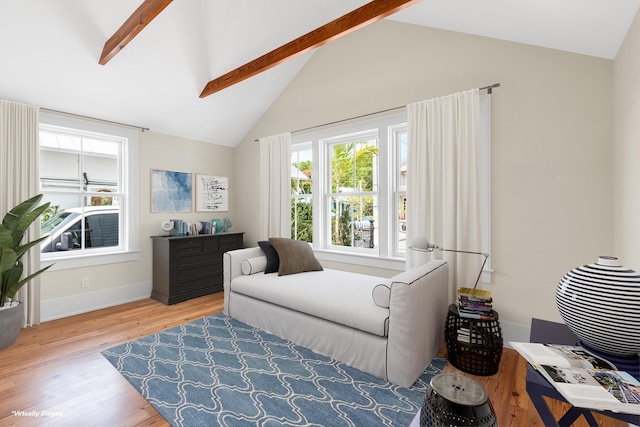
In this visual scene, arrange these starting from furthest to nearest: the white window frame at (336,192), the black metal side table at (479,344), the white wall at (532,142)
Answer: the white window frame at (336,192) < the white wall at (532,142) < the black metal side table at (479,344)

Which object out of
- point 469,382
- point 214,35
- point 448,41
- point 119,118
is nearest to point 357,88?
point 448,41

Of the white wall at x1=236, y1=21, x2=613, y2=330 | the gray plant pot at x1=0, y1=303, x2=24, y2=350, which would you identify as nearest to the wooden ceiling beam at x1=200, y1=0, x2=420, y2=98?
the white wall at x1=236, y1=21, x2=613, y2=330

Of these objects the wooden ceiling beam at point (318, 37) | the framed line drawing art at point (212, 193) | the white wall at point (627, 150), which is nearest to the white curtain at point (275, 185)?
the framed line drawing art at point (212, 193)

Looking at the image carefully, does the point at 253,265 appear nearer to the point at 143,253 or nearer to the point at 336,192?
the point at 336,192

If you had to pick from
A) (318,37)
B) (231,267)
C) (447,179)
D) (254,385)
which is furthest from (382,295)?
(318,37)

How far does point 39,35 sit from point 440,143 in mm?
3682

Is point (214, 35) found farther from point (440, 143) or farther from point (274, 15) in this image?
point (440, 143)

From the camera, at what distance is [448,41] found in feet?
9.39

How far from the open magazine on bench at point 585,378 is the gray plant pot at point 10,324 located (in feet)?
12.5

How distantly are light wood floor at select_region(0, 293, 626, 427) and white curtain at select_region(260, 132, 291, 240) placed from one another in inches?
64.6

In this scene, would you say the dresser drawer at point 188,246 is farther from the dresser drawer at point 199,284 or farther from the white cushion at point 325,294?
the white cushion at point 325,294

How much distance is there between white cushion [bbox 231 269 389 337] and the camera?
7.22 ft

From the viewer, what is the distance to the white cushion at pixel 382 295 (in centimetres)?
218

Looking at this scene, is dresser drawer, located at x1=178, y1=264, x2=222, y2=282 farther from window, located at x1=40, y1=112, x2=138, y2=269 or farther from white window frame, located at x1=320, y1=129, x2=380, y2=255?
white window frame, located at x1=320, y1=129, x2=380, y2=255
